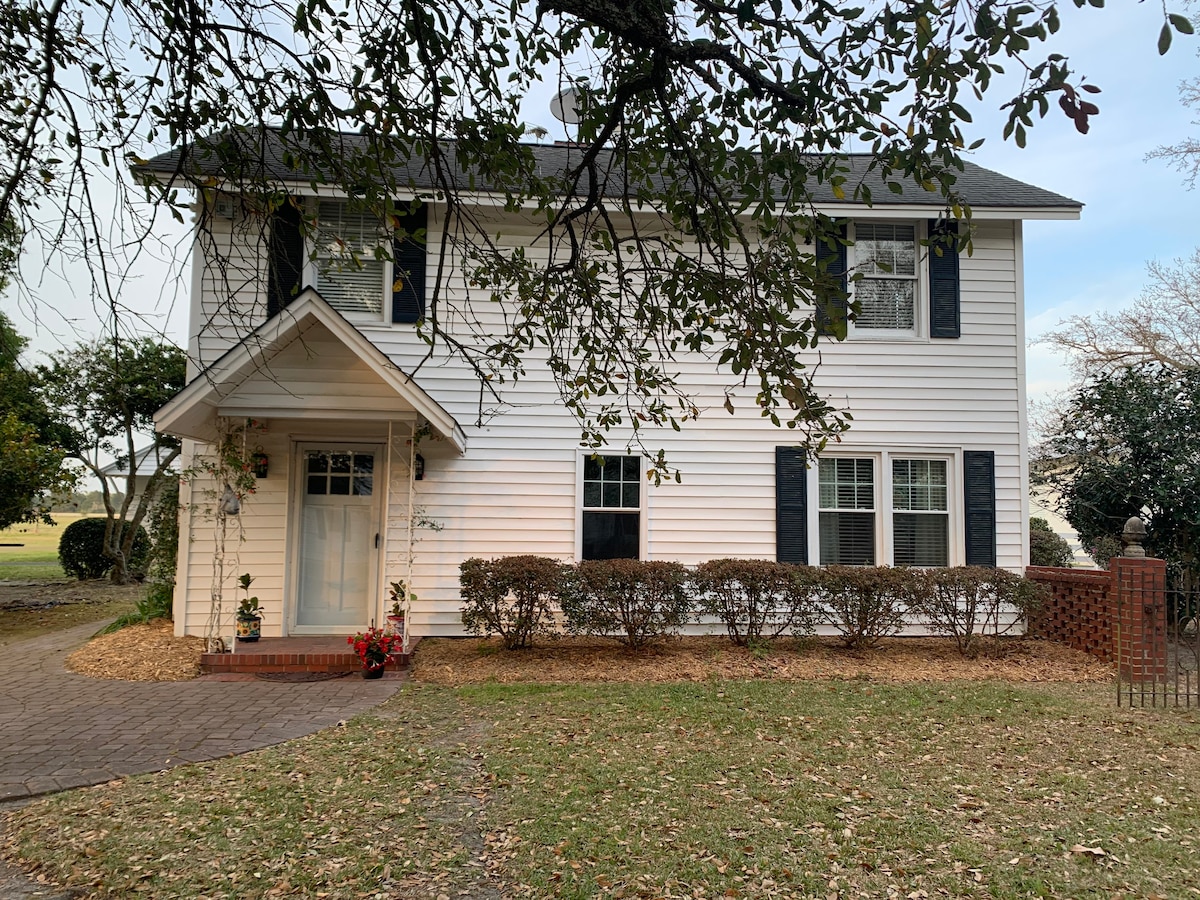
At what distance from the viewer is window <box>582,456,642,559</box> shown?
31.6 ft

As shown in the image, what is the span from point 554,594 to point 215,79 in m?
5.75

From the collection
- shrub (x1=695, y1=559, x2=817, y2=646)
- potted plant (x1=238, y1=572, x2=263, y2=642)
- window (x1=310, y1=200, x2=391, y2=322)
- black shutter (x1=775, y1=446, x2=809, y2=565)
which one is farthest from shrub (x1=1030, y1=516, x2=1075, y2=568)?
potted plant (x1=238, y1=572, x2=263, y2=642)

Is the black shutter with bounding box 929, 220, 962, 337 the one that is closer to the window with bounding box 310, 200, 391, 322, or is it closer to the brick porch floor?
the window with bounding box 310, 200, 391, 322

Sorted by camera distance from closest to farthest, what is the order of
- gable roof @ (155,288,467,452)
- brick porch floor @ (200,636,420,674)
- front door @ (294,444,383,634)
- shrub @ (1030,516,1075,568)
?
gable roof @ (155,288,467,452) < brick porch floor @ (200,636,420,674) < front door @ (294,444,383,634) < shrub @ (1030,516,1075,568)

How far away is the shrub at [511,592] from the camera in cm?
825

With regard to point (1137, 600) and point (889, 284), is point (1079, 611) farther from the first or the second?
point (889, 284)

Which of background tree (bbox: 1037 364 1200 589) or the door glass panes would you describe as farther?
background tree (bbox: 1037 364 1200 589)

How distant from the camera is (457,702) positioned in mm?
6695

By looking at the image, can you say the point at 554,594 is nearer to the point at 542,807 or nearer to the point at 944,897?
the point at 542,807

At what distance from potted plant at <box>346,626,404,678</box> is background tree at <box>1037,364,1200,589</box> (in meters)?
10.1

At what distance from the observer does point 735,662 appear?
27.1ft

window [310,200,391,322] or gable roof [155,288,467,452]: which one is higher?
window [310,200,391,322]

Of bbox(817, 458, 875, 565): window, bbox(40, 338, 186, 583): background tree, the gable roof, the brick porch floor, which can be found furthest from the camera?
bbox(40, 338, 186, 583): background tree

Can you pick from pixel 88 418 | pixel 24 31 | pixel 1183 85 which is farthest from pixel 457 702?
pixel 1183 85
